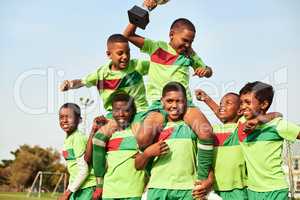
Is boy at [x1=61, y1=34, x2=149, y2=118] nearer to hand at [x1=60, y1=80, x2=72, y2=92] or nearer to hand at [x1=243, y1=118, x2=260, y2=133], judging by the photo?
hand at [x1=60, y1=80, x2=72, y2=92]

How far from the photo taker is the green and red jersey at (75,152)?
5961mm

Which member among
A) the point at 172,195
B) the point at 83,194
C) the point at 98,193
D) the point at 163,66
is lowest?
the point at 83,194

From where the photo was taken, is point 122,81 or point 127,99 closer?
point 127,99

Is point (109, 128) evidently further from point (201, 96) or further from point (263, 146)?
point (263, 146)

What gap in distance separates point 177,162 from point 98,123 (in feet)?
3.91

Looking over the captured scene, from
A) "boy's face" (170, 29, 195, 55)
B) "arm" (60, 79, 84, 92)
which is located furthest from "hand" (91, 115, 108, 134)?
"boy's face" (170, 29, 195, 55)

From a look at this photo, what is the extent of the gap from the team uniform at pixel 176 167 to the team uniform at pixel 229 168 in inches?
12.8

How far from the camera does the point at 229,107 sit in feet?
16.7

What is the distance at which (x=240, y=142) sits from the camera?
4918 mm

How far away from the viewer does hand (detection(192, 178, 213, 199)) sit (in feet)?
14.8

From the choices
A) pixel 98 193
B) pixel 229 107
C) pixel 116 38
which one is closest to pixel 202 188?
pixel 229 107

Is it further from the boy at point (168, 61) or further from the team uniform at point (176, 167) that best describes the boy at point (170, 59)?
the team uniform at point (176, 167)

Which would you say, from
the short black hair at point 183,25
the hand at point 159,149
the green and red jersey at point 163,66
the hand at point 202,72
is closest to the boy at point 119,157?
the green and red jersey at point 163,66

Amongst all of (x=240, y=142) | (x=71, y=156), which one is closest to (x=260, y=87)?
(x=240, y=142)
